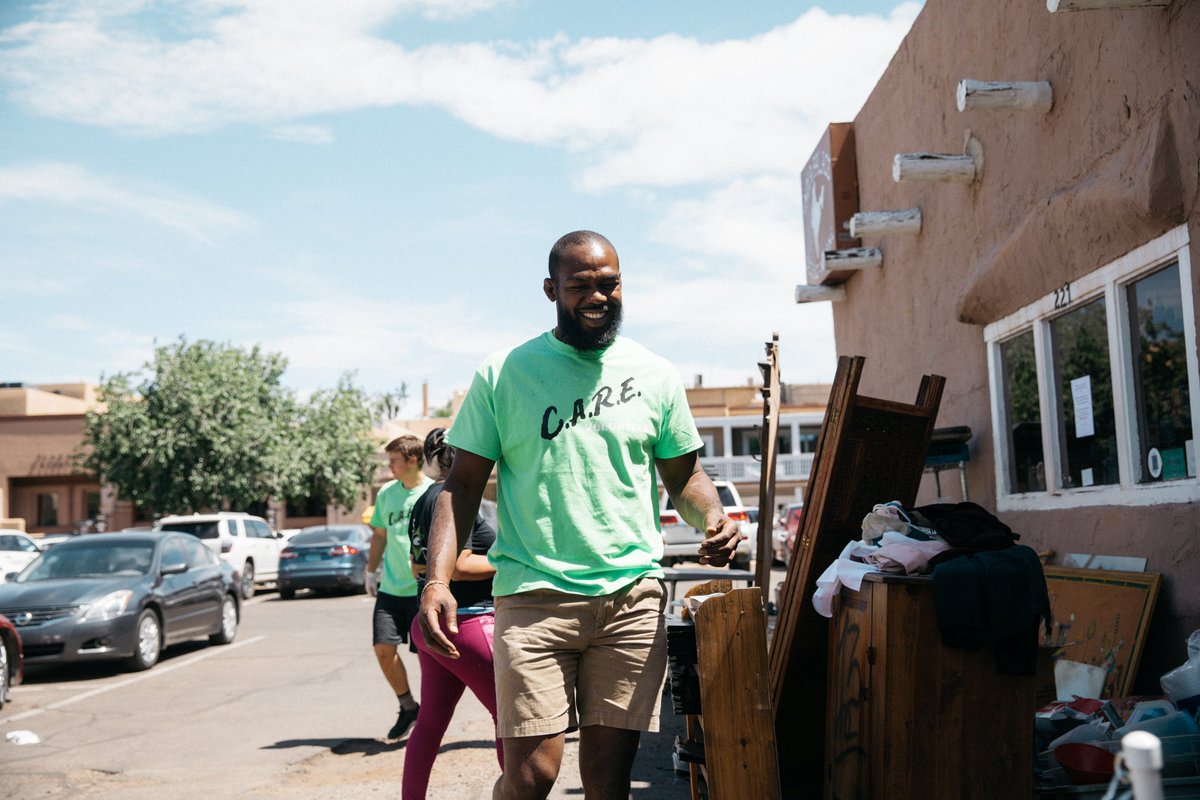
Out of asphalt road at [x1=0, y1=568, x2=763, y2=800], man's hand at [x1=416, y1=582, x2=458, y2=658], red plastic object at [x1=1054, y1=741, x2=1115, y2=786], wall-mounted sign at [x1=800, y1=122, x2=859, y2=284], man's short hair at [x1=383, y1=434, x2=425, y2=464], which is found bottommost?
asphalt road at [x1=0, y1=568, x2=763, y2=800]

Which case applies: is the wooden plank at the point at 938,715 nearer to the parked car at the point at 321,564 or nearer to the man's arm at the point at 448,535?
the man's arm at the point at 448,535

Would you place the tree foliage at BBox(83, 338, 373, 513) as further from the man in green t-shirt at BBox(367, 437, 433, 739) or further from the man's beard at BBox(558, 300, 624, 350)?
the man's beard at BBox(558, 300, 624, 350)

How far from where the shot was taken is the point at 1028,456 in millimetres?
7215

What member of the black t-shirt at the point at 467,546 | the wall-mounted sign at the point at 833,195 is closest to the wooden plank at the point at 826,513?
the black t-shirt at the point at 467,546

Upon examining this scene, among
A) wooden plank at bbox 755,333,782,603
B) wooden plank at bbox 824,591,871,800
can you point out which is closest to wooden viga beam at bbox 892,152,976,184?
wooden plank at bbox 755,333,782,603

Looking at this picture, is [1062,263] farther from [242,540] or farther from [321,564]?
[242,540]

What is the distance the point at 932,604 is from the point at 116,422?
112ft

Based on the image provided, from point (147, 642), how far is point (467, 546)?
8.19 meters

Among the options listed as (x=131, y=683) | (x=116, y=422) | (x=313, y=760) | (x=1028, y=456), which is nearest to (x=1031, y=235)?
(x=1028, y=456)

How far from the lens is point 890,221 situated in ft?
Answer: 29.0

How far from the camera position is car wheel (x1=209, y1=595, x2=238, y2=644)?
1365 cm

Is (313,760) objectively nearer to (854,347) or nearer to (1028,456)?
(1028,456)

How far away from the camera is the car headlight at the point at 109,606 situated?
10.9 m

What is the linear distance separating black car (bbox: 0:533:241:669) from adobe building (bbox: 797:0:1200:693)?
7.74 m
